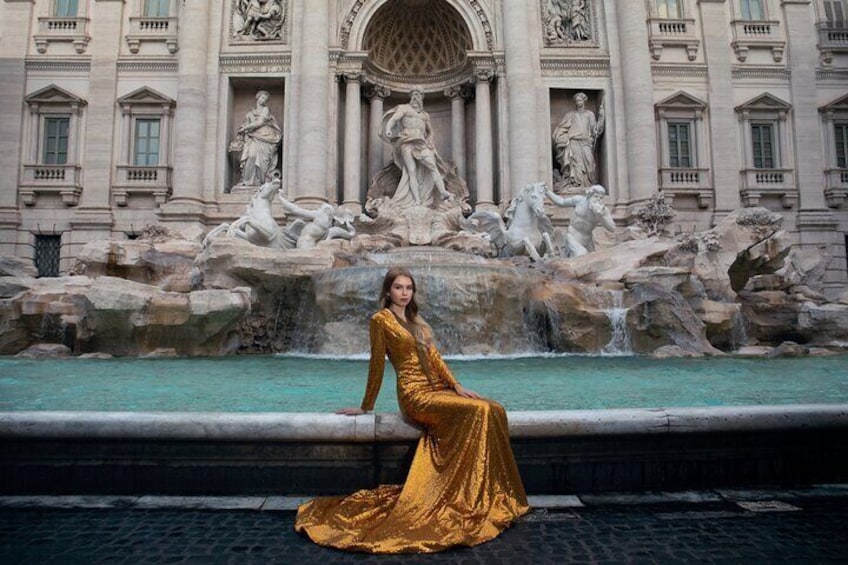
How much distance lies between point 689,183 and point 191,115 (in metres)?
17.0

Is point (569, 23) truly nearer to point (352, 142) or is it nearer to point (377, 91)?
point (377, 91)

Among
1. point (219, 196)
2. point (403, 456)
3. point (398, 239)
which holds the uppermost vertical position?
point (219, 196)

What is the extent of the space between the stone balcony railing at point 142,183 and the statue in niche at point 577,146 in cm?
1323

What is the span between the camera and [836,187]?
20.6 meters

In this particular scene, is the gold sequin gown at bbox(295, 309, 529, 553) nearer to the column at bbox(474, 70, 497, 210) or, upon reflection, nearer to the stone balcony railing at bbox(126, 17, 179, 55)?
the column at bbox(474, 70, 497, 210)

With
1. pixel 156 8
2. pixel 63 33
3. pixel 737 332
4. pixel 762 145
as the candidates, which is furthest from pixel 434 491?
pixel 63 33

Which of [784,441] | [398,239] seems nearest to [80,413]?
[784,441]

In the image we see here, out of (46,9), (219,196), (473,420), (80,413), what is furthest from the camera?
(46,9)

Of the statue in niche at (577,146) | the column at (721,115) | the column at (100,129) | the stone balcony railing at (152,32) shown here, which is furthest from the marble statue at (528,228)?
the stone balcony railing at (152,32)

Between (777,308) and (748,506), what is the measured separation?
12.5 metres

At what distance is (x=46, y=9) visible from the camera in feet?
67.3

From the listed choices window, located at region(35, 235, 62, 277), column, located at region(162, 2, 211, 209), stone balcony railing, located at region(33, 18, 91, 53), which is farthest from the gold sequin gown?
stone balcony railing, located at region(33, 18, 91, 53)

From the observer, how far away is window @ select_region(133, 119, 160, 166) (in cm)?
1986

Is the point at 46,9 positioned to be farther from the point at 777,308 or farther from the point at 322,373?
the point at 777,308
